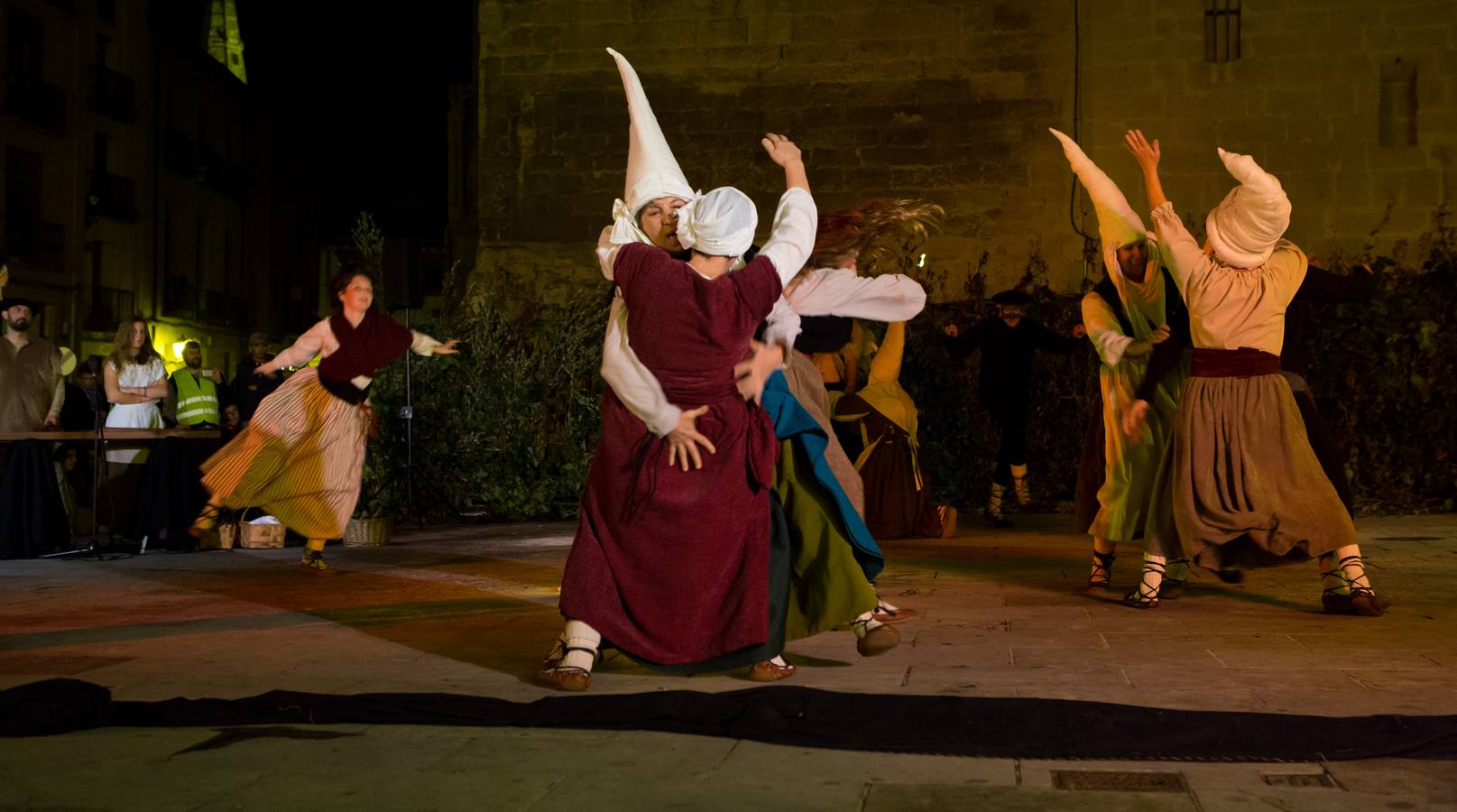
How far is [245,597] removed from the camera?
8.29 metres

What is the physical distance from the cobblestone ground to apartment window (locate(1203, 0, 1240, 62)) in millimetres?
10058

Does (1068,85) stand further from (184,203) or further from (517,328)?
(184,203)

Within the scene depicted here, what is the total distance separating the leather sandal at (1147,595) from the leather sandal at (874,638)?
195 centimetres

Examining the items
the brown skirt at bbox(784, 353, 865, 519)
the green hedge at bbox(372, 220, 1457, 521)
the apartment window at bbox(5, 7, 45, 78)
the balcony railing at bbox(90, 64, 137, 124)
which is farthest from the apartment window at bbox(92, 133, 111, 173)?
the brown skirt at bbox(784, 353, 865, 519)

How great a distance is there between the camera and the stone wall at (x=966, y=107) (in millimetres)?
18609

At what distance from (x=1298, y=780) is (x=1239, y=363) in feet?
11.3

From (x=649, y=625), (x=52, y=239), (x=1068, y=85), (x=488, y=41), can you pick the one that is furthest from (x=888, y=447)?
(x=52, y=239)

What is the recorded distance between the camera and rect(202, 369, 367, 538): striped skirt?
9656 millimetres

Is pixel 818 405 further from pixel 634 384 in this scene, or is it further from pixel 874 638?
pixel 634 384

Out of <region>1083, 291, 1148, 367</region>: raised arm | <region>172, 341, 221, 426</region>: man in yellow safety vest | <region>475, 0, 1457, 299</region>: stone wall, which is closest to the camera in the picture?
<region>1083, 291, 1148, 367</region>: raised arm

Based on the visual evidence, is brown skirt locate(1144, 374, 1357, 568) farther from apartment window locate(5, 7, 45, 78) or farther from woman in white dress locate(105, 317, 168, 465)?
apartment window locate(5, 7, 45, 78)

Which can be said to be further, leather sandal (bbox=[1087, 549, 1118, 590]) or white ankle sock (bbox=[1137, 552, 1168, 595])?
leather sandal (bbox=[1087, 549, 1118, 590])

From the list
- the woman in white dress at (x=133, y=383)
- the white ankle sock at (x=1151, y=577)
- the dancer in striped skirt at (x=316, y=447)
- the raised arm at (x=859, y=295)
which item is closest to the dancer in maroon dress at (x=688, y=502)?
the raised arm at (x=859, y=295)

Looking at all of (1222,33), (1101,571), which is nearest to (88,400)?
(1101,571)
